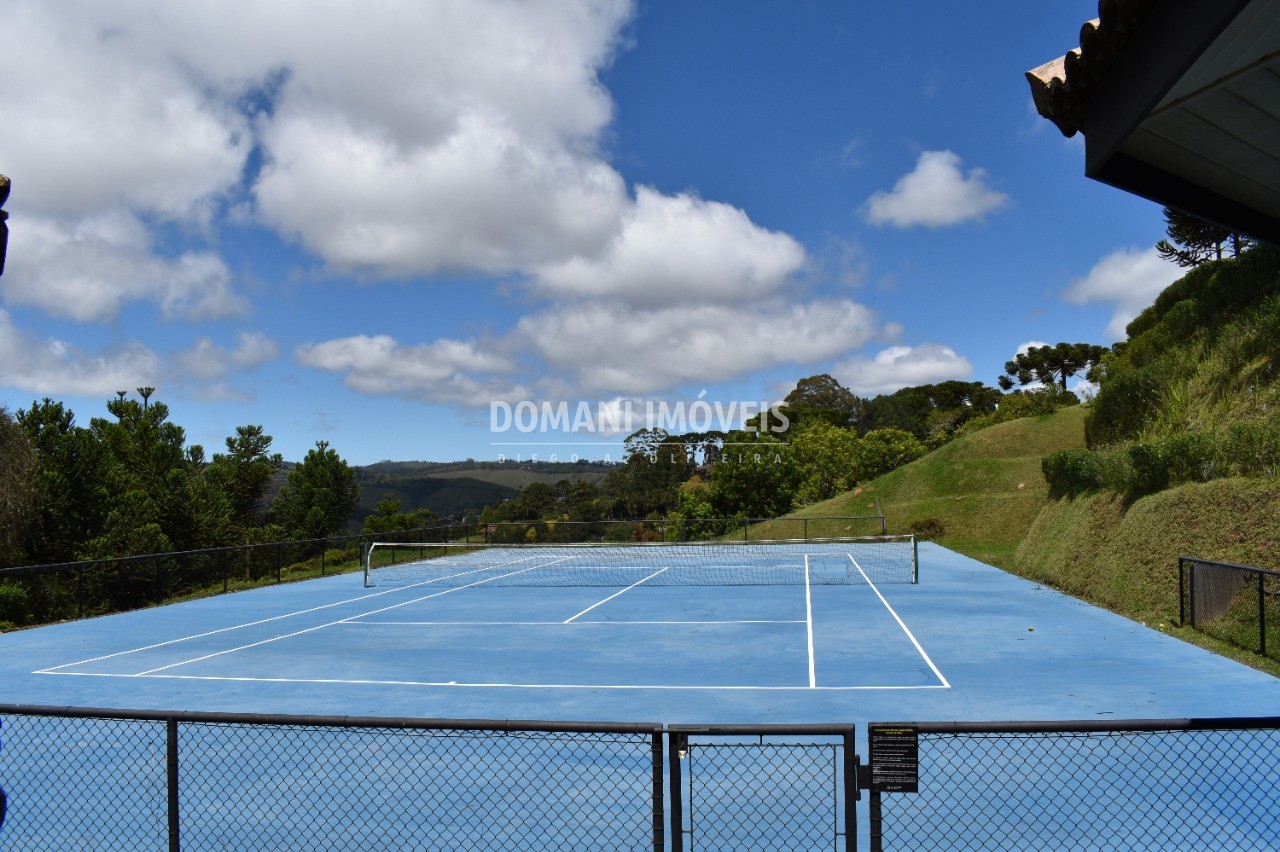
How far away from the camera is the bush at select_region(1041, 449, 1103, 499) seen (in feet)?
74.4

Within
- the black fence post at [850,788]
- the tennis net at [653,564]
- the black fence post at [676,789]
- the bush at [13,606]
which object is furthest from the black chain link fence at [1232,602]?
the bush at [13,606]

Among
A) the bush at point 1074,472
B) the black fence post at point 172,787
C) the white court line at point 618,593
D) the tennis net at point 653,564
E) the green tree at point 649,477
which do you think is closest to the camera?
the black fence post at point 172,787

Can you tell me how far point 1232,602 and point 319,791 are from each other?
13.4m

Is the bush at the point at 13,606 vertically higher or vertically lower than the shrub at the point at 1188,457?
lower

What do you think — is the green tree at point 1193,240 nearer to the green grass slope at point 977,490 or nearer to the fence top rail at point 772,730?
the green grass slope at point 977,490

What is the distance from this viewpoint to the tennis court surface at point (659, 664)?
10047mm

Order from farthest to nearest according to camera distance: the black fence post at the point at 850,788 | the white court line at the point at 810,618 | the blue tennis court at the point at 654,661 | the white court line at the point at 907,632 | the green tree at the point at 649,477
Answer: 1. the green tree at the point at 649,477
2. the white court line at the point at 810,618
3. the white court line at the point at 907,632
4. the blue tennis court at the point at 654,661
5. the black fence post at the point at 850,788

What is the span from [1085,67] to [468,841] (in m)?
6.42

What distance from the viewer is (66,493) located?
33.2 m

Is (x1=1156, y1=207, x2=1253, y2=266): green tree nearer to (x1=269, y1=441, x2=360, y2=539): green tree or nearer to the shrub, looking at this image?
the shrub

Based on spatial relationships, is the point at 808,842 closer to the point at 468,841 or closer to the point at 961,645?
the point at 468,841

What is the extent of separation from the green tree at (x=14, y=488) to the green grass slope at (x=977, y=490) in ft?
109

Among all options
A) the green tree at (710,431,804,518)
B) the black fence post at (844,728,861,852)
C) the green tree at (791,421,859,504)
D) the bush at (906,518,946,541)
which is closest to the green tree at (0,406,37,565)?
the black fence post at (844,728,861,852)

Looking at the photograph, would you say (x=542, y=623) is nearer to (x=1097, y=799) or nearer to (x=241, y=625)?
(x=241, y=625)
